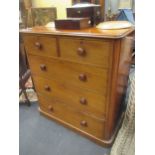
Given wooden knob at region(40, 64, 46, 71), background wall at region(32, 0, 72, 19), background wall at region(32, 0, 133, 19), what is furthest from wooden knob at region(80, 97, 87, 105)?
background wall at region(32, 0, 72, 19)

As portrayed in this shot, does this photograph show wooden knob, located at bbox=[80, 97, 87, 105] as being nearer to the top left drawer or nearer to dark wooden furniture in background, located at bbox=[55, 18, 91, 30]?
the top left drawer

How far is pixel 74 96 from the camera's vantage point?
55.6 inches

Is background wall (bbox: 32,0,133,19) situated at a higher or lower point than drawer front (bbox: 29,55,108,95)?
higher

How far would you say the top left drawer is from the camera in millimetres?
1286

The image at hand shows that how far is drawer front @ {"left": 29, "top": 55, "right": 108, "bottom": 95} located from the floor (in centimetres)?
56

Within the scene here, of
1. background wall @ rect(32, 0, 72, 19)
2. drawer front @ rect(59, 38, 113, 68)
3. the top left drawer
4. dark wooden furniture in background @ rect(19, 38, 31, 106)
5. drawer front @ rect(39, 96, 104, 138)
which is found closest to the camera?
drawer front @ rect(59, 38, 113, 68)

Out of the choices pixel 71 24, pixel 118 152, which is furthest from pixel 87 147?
pixel 71 24

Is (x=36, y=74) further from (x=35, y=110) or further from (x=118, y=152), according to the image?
(x=118, y=152)

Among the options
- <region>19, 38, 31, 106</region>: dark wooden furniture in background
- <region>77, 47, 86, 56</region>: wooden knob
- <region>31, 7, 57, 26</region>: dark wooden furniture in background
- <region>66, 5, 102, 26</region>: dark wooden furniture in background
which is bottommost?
<region>19, 38, 31, 106</region>: dark wooden furniture in background

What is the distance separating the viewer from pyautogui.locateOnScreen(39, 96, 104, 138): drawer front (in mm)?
1432

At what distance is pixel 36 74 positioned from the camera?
1.61 m

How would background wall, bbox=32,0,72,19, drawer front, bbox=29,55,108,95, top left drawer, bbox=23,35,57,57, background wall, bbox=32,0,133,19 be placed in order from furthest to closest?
background wall, bbox=32,0,72,19
background wall, bbox=32,0,133,19
top left drawer, bbox=23,35,57,57
drawer front, bbox=29,55,108,95

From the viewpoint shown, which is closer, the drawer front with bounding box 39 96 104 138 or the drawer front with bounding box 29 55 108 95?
the drawer front with bounding box 29 55 108 95
